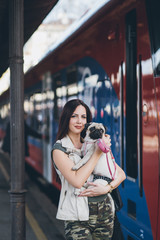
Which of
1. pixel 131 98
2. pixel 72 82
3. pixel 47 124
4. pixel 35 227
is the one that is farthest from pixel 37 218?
pixel 131 98

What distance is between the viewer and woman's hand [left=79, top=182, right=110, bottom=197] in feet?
9.51

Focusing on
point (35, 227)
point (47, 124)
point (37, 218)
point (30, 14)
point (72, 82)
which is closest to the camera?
point (30, 14)

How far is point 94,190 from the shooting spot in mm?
2906

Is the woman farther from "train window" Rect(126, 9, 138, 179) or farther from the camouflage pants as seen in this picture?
"train window" Rect(126, 9, 138, 179)

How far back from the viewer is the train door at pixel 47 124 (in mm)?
8969

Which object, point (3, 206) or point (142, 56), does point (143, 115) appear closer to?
point (142, 56)

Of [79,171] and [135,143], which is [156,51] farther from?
[79,171]

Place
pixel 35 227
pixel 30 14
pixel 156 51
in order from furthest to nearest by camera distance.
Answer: pixel 35 227 → pixel 30 14 → pixel 156 51

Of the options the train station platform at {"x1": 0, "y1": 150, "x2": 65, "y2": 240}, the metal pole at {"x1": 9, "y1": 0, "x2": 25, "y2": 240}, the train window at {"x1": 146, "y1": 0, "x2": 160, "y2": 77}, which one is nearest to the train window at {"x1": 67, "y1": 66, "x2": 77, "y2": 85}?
the train station platform at {"x1": 0, "y1": 150, "x2": 65, "y2": 240}

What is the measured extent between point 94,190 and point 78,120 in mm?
502

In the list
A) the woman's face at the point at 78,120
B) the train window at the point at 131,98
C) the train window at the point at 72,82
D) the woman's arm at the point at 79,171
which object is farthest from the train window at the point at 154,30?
the train window at the point at 72,82

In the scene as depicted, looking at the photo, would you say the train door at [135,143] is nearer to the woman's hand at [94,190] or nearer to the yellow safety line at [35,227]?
the woman's hand at [94,190]

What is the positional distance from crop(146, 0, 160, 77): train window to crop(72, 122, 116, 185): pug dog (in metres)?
0.90

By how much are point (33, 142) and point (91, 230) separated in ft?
28.5
